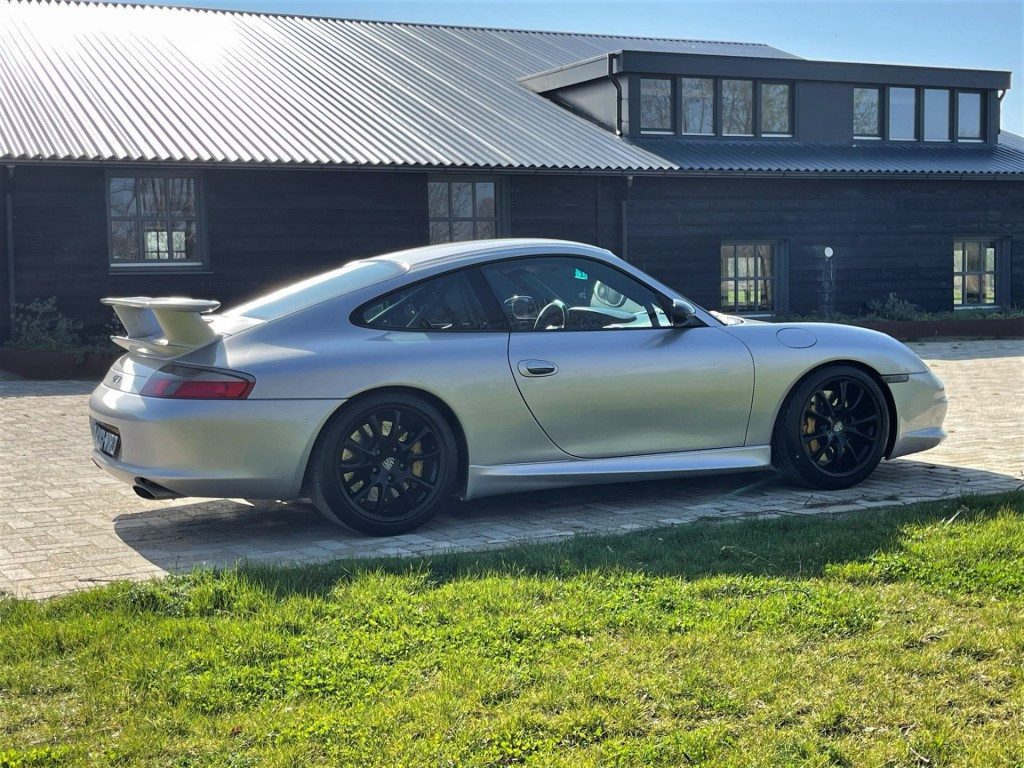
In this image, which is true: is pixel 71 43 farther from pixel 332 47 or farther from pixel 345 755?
pixel 345 755

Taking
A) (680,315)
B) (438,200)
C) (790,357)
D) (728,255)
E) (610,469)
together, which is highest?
(438,200)

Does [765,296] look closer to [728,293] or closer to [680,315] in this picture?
[728,293]

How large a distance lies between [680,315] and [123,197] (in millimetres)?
12570

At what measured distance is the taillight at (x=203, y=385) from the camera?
5.61 metres

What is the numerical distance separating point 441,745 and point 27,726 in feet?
3.91

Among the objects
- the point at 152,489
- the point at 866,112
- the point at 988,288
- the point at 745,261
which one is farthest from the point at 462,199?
the point at 152,489

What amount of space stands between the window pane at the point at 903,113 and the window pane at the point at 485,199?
29.4ft

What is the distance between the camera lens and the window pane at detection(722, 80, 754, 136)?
2228 cm

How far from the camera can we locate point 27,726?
3420 millimetres

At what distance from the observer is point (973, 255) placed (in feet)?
78.8

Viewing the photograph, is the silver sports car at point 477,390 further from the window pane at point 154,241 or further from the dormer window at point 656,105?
the dormer window at point 656,105

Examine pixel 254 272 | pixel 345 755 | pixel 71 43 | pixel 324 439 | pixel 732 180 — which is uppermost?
pixel 71 43

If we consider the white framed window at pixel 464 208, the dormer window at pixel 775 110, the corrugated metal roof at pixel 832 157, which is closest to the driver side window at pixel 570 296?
the white framed window at pixel 464 208

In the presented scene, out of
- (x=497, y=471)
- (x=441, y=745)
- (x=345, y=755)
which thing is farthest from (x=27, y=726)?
(x=497, y=471)
